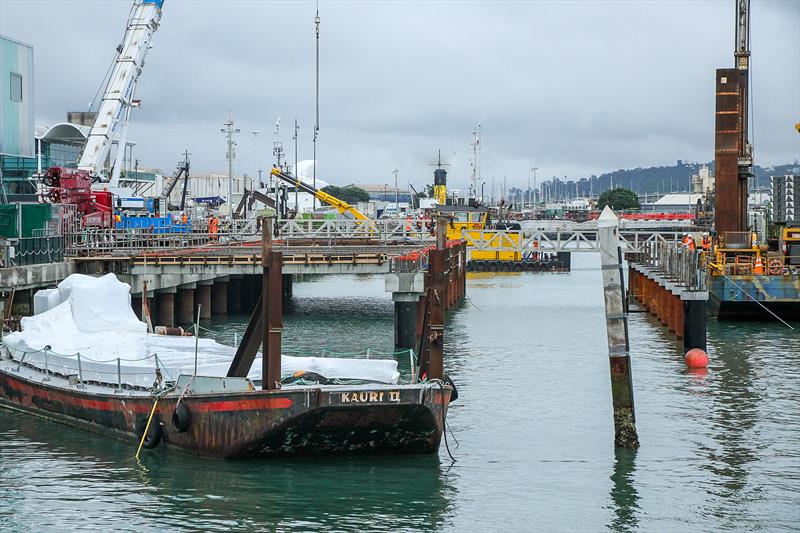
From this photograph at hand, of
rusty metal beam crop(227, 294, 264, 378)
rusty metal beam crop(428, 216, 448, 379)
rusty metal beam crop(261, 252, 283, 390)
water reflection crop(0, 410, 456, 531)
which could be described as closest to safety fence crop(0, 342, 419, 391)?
rusty metal beam crop(428, 216, 448, 379)

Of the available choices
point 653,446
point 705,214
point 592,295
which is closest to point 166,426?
point 653,446

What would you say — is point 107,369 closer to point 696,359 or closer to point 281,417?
point 281,417

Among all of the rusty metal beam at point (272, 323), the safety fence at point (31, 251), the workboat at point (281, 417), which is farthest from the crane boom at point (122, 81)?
the rusty metal beam at point (272, 323)

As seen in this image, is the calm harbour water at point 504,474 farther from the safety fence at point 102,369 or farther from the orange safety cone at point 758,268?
the orange safety cone at point 758,268

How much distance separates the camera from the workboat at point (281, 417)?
26094 mm

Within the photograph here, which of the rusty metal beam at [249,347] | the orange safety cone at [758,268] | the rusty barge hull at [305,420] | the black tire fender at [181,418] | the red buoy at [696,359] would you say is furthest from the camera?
the orange safety cone at [758,268]

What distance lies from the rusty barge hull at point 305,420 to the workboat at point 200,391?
0.09 ft

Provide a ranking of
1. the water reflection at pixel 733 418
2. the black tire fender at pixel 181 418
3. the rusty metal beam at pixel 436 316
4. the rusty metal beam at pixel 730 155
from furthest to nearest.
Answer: the rusty metal beam at pixel 730 155 → the rusty metal beam at pixel 436 316 → the water reflection at pixel 733 418 → the black tire fender at pixel 181 418

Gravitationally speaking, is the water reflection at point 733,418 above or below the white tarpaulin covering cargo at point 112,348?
below

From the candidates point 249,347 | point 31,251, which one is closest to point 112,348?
point 249,347

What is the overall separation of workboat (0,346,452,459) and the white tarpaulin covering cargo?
1.36 metres

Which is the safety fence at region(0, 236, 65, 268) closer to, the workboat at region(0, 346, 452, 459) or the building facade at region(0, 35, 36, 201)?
the building facade at region(0, 35, 36, 201)

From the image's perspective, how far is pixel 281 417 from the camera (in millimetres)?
26156

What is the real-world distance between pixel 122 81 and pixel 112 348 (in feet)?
194
